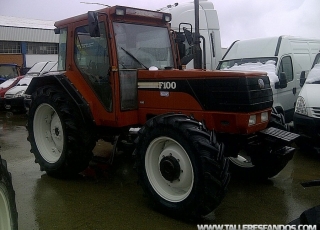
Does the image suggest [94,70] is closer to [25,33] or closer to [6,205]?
[6,205]

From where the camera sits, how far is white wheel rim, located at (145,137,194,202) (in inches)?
142

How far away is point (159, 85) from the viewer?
166 inches

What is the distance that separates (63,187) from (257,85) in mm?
2893

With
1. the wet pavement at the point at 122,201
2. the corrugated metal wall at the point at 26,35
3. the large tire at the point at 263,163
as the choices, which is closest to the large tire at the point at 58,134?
the wet pavement at the point at 122,201

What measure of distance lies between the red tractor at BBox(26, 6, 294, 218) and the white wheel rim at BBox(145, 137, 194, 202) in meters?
0.01

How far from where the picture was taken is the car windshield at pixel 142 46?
4430 millimetres

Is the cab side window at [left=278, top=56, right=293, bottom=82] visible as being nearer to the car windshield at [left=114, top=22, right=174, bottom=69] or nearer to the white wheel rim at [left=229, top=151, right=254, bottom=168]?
the white wheel rim at [left=229, top=151, right=254, bottom=168]

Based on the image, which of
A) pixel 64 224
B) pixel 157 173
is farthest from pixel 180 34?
pixel 64 224

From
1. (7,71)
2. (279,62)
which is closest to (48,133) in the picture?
(279,62)

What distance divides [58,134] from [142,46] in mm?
1876

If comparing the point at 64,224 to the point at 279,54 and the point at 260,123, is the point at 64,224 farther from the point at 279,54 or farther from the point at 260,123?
the point at 279,54

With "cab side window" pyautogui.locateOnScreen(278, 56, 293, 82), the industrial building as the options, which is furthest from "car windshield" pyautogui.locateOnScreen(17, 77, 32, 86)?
the industrial building

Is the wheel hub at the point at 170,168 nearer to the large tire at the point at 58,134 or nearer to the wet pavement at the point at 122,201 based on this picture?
the wet pavement at the point at 122,201

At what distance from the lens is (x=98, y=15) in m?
4.31
